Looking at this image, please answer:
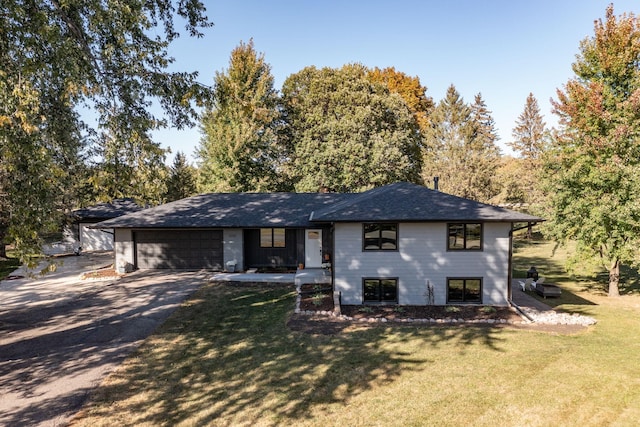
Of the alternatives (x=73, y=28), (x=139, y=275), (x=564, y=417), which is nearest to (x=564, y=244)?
(x=564, y=417)

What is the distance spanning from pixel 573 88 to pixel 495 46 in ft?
15.4

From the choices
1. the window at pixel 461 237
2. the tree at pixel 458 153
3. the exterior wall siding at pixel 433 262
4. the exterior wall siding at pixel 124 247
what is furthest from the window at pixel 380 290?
the tree at pixel 458 153

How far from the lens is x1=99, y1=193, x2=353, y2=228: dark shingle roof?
770 inches

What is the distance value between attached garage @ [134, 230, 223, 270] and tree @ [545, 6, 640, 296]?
17841 millimetres

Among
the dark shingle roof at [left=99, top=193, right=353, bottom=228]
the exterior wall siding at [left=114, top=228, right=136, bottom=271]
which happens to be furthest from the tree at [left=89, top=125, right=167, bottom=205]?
the exterior wall siding at [left=114, top=228, right=136, bottom=271]

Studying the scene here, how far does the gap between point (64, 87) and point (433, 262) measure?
13.1 metres

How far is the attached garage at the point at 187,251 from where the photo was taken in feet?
67.5

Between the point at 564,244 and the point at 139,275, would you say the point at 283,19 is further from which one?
the point at 564,244

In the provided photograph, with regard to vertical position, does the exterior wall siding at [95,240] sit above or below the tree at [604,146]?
below

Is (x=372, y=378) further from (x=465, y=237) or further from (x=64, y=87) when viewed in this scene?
(x=64, y=87)

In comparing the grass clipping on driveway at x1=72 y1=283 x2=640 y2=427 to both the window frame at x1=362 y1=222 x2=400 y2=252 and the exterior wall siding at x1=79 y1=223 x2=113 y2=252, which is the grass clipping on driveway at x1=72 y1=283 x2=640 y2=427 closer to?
the window frame at x1=362 y1=222 x2=400 y2=252

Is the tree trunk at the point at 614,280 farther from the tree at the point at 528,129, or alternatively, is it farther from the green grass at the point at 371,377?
the tree at the point at 528,129

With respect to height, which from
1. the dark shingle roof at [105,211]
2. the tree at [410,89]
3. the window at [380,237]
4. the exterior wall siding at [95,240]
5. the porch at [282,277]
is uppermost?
the tree at [410,89]

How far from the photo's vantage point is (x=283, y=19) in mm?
16500
